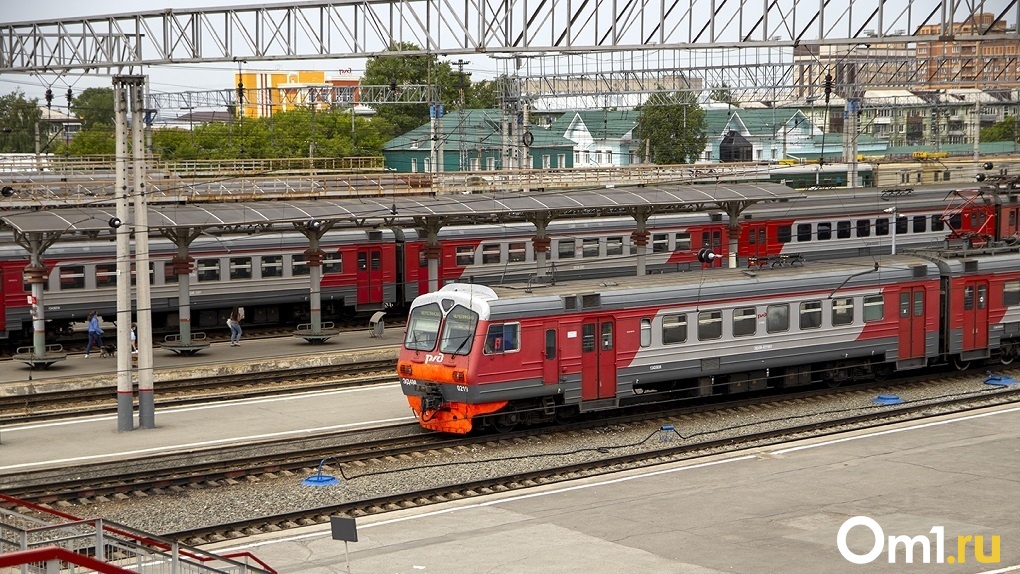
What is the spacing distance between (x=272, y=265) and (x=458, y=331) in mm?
16824

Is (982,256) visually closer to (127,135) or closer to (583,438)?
(583,438)

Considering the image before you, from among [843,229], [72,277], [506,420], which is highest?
[843,229]

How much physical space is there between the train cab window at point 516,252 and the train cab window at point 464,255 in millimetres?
1376

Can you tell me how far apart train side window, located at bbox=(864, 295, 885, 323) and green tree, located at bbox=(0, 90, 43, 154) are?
80074 millimetres

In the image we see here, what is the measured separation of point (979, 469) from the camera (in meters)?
19.8

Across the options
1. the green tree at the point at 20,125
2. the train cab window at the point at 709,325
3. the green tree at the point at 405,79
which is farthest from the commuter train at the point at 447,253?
the green tree at the point at 20,125

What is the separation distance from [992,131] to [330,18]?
328ft

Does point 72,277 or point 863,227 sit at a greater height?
point 863,227

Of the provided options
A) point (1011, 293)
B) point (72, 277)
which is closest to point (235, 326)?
point (72, 277)

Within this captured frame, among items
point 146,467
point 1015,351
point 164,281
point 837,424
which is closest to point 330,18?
point 146,467

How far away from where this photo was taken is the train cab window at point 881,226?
1870 inches

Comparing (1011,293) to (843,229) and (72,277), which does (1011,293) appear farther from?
(72,277)

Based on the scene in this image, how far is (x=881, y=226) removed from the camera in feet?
156

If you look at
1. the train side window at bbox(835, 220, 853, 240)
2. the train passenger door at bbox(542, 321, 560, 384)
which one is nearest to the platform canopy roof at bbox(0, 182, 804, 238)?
the train side window at bbox(835, 220, 853, 240)
